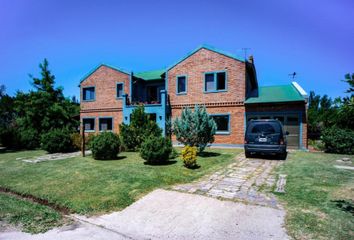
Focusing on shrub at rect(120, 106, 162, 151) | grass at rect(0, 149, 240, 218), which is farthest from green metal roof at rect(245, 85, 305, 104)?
grass at rect(0, 149, 240, 218)

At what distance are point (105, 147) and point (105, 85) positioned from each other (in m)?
13.0

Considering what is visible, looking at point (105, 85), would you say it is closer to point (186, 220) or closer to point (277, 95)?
point (277, 95)

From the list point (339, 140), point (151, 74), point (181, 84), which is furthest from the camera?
point (151, 74)

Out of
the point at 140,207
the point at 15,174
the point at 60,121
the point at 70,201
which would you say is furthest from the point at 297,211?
the point at 60,121

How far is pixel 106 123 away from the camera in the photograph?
22422mm

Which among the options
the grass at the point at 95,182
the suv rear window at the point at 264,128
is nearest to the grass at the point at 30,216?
the grass at the point at 95,182

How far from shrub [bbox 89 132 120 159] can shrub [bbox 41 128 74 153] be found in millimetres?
5778

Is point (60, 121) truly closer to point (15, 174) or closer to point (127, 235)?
point (15, 174)

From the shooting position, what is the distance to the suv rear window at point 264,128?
10430mm

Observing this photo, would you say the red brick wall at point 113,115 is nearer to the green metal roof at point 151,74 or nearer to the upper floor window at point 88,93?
the upper floor window at point 88,93

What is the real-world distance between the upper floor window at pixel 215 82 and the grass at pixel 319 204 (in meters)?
10.6

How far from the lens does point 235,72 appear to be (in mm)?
16453

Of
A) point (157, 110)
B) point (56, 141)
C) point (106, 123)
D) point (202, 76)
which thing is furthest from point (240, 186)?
point (106, 123)

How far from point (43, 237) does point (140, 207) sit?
6.21 ft
